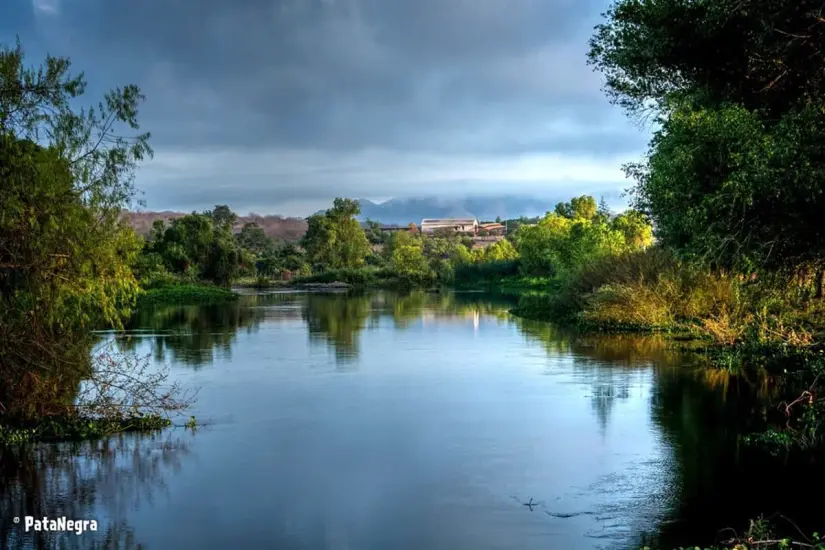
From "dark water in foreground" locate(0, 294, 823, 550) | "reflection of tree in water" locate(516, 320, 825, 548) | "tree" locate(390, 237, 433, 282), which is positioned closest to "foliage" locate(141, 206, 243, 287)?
"tree" locate(390, 237, 433, 282)

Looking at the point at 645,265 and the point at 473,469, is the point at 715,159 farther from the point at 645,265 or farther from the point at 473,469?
the point at 645,265

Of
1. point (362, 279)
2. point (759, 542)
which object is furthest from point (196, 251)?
point (759, 542)

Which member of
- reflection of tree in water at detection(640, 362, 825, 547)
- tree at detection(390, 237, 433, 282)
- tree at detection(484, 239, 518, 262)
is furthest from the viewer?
tree at detection(484, 239, 518, 262)

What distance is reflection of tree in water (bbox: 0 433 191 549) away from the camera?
1139cm

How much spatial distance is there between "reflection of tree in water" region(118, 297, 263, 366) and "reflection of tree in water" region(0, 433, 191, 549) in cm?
920

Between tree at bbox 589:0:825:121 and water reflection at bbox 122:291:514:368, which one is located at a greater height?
tree at bbox 589:0:825:121

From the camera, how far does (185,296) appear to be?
69.4m

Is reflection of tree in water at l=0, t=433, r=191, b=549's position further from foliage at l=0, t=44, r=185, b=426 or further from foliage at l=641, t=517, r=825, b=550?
foliage at l=641, t=517, r=825, b=550

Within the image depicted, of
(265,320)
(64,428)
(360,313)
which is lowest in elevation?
(64,428)

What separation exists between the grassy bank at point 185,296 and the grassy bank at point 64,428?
160 ft

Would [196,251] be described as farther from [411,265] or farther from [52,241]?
[52,241]

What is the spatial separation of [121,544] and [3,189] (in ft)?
25.3

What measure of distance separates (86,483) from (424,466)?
5887 millimetres

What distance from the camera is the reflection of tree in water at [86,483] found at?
37.4 feet
